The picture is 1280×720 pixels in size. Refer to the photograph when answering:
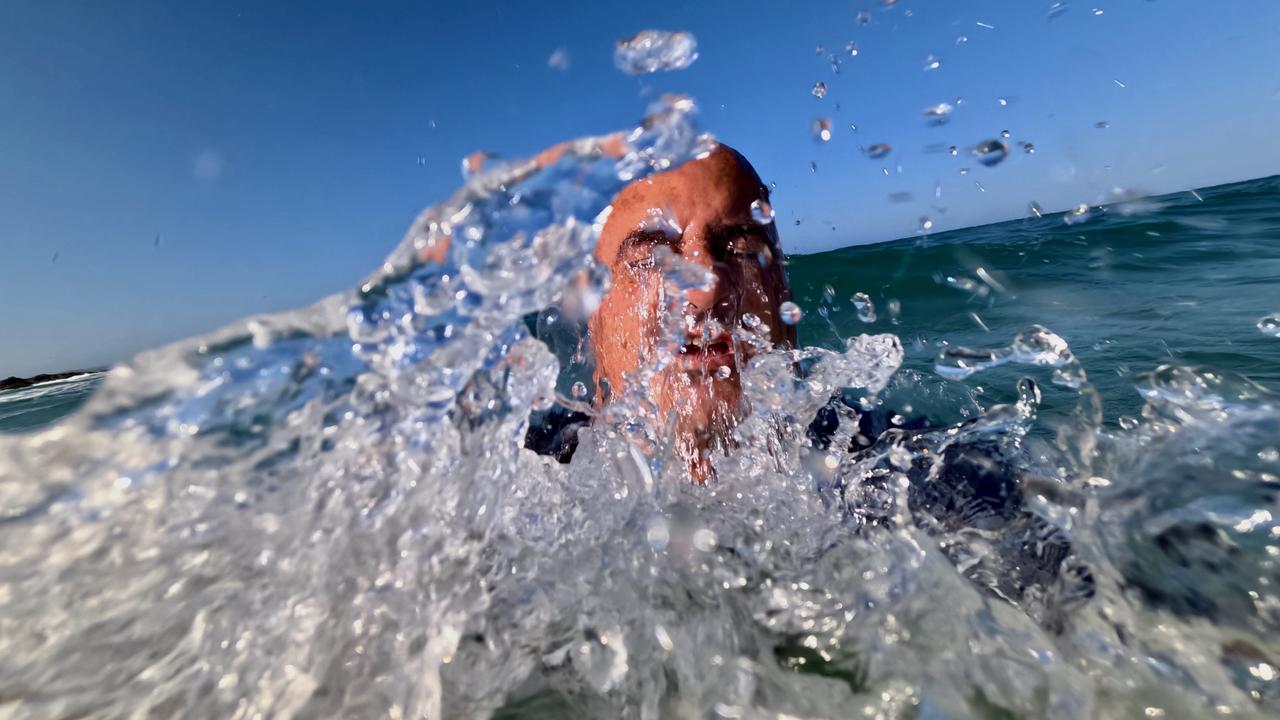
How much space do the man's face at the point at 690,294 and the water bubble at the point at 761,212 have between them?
19mm

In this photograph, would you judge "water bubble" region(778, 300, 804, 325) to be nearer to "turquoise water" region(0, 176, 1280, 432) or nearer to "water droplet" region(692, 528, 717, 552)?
"water droplet" region(692, 528, 717, 552)

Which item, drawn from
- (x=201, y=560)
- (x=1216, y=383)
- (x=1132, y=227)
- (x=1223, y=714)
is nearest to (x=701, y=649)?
(x=1223, y=714)

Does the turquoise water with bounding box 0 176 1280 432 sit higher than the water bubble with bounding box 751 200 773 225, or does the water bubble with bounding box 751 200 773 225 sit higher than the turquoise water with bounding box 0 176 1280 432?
the water bubble with bounding box 751 200 773 225

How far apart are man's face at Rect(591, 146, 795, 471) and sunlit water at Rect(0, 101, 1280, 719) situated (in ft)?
1.61

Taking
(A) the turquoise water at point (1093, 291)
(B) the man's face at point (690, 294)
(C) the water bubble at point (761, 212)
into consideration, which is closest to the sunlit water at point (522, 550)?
(B) the man's face at point (690, 294)

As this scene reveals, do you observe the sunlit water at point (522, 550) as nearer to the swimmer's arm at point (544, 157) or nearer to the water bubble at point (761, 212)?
the swimmer's arm at point (544, 157)

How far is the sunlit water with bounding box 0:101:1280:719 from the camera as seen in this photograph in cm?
98

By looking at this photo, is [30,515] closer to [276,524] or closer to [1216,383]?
[276,524]

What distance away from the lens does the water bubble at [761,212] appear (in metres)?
2.46

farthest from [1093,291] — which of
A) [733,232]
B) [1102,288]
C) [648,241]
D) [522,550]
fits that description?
[522,550]

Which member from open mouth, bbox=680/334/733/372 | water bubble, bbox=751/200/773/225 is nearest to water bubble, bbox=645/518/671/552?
open mouth, bbox=680/334/733/372

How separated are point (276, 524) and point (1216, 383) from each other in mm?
2288

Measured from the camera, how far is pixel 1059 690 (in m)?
0.93

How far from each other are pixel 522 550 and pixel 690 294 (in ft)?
3.92
